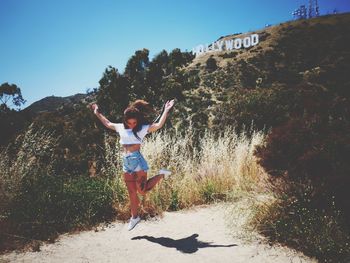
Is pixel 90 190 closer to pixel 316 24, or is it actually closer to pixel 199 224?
pixel 199 224

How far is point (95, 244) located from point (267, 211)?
2393 millimetres

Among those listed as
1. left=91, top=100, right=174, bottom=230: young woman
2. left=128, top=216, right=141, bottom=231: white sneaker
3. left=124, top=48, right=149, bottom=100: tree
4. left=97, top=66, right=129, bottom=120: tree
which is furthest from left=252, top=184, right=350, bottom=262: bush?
left=124, top=48, right=149, bottom=100: tree

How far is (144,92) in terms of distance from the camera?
14461 mm

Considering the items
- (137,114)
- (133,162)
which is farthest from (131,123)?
(133,162)

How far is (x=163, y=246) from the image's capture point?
3812 mm

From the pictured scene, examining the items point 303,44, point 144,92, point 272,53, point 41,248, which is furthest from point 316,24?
point 41,248

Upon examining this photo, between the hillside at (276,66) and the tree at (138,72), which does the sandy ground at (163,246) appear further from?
the hillside at (276,66)

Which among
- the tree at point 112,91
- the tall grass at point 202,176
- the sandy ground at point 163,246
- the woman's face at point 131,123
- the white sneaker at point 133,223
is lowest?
the sandy ground at point 163,246

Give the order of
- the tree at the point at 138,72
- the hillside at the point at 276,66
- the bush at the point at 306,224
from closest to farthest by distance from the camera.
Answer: the bush at the point at 306,224 → the tree at the point at 138,72 → the hillside at the point at 276,66

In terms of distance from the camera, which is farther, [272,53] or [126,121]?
[272,53]

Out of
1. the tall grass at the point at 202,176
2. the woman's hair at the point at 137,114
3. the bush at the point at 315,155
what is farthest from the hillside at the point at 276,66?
the woman's hair at the point at 137,114

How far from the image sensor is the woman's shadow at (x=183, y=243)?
3.71 metres

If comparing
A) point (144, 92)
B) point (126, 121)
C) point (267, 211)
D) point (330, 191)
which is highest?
point (144, 92)

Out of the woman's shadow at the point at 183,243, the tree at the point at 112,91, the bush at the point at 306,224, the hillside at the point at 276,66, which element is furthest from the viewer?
the hillside at the point at 276,66
